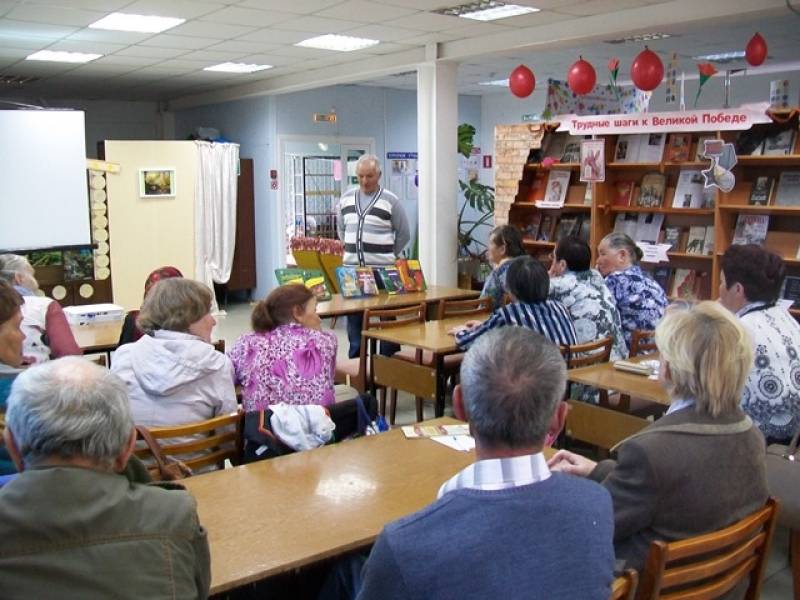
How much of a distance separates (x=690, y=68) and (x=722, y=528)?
9.77 meters

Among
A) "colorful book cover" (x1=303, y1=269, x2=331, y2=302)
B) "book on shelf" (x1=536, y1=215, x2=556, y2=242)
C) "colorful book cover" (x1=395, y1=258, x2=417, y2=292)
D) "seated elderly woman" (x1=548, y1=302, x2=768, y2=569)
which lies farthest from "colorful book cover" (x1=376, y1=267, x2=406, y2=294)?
"seated elderly woman" (x1=548, y1=302, x2=768, y2=569)

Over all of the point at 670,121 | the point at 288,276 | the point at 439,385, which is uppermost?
the point at 670,121

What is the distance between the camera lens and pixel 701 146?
A: 6586 mm

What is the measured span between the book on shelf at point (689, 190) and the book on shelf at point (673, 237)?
0.84ft

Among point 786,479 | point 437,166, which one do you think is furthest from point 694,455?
point 437,166

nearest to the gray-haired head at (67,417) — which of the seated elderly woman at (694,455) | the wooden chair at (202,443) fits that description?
the wooden chair at (202,443)

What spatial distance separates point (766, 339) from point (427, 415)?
9.56 ft

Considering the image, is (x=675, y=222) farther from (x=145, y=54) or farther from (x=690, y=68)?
(x=145, y=54)

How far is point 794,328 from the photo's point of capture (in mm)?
3209

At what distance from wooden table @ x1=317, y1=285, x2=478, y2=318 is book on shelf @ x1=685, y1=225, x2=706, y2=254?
77.0 inches

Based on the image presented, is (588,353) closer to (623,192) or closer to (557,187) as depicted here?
(623,192)

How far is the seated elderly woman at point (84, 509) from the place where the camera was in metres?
1.40

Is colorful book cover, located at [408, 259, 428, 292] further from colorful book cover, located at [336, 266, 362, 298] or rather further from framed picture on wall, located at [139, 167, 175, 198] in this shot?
framed picture on wall, located at [139, 167, 175, 198]

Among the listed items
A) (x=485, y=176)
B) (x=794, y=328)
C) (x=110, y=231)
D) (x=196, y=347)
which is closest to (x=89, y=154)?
(x=110, y=231)
